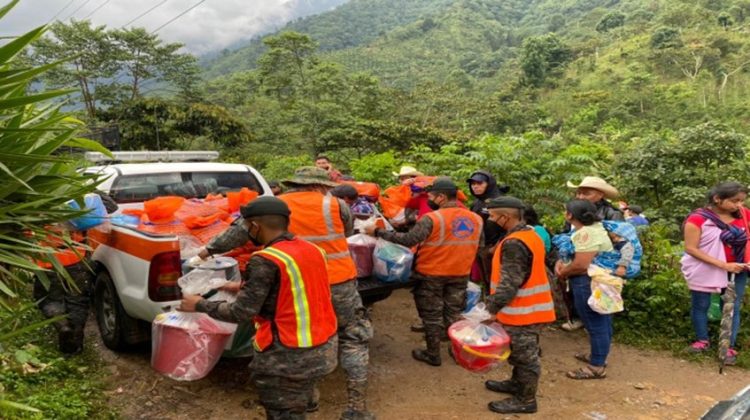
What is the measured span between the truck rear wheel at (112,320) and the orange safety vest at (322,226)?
5.66 ft

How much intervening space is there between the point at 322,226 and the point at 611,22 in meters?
61.9

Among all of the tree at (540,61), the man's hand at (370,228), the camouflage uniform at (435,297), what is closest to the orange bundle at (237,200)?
the man's hand at (370,228)

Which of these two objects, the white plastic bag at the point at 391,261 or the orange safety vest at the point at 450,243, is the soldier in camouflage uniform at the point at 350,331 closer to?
the white plastic bag at the point at 391,261

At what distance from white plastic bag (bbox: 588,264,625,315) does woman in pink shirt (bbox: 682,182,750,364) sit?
0.93 m

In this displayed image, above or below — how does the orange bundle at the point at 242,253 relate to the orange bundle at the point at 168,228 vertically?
below

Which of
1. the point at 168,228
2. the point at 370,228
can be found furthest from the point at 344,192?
the point at 168,228

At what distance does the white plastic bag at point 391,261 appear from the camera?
4.31 meters

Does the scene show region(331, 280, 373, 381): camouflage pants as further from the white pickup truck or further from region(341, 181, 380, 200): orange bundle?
region(341, 181, 380, 200): orange bundle

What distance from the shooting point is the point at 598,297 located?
13.8ft

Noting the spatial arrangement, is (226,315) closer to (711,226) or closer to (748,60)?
(711,226)

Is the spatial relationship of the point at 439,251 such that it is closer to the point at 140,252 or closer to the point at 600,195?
the point at 600,195

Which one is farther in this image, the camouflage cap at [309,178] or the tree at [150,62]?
the tree at [150,62]

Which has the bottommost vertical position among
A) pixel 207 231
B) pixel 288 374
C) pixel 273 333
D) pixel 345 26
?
pixel 288 374

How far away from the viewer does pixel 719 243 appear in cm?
451
